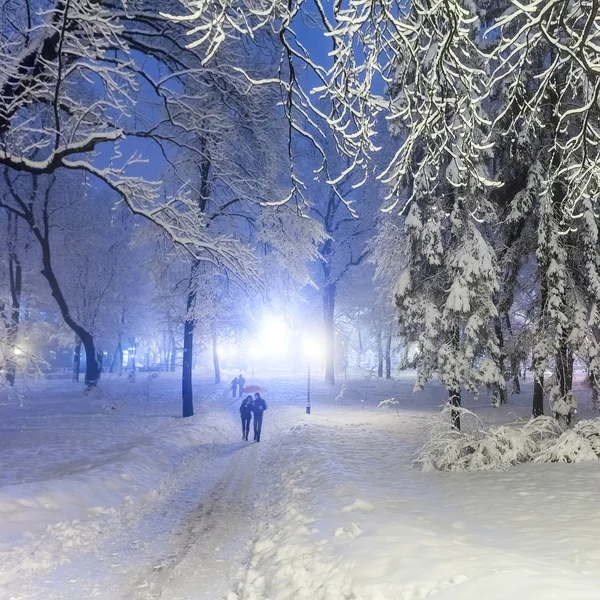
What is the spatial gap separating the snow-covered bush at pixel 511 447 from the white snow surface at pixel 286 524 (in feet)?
1.12

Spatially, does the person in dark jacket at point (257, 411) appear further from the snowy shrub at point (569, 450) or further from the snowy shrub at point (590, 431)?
the snowy shrub at point (590, 431)

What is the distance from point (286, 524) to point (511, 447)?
519 cm

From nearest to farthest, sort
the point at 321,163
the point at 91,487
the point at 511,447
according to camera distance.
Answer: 1. the point at 91,487
2. the point at 511,447
3. the point at 321,163

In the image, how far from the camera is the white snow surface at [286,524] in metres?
3.79

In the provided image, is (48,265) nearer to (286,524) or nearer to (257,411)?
(257,411)

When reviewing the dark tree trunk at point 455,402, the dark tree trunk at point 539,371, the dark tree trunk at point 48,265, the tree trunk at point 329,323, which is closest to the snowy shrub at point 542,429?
the dark tree trunk at point 539,371

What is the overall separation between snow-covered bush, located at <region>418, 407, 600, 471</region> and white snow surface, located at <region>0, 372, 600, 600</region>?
1.12ft

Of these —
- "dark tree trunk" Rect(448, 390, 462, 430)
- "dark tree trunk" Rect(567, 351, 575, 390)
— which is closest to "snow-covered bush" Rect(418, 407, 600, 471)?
"dark tree trunk" Rect(448, 390, 462, 430)

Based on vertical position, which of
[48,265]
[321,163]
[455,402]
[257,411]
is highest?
[321,163]

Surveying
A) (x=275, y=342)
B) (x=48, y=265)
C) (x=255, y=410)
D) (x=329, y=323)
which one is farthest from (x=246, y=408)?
(x=275, y=342)

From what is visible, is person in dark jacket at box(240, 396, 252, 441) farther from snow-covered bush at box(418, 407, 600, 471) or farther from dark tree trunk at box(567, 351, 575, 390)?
dark tree trunk at box(567, 351, 575, 390)

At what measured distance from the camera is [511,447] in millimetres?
8688

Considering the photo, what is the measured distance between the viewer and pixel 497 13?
11484 mm

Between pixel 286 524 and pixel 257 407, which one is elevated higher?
pixel 257 407
